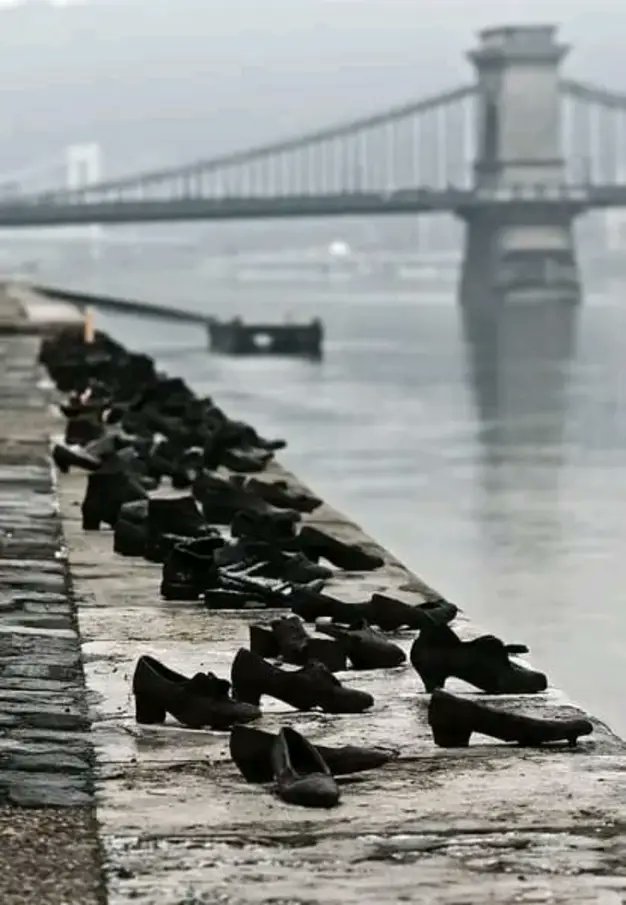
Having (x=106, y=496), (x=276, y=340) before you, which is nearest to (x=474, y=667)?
(x=106, y=496)

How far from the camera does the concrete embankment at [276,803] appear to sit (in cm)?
392

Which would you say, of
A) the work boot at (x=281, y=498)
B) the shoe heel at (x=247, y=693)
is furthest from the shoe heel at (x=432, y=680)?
the work boot at (x=281, y=498)

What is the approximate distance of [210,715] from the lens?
208 inches

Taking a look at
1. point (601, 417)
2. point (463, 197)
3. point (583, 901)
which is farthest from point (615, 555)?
point (463, 197)

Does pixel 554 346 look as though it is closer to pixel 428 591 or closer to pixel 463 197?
pixel 463 197

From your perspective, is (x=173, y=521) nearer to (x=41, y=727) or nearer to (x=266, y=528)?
(x=266, y=528)

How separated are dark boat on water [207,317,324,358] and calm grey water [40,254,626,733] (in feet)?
2.99

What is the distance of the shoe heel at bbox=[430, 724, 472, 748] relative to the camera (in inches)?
201

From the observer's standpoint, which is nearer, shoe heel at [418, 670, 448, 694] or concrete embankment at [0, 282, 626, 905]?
concrete embankment at [0, 282, 626, 905]

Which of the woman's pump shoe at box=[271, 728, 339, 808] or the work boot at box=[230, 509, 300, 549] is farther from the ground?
the woman's pump shoe at box=[271, 728, 339, 808]

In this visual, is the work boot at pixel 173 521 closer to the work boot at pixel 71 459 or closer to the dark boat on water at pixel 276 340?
the work boot at pixel 71 459

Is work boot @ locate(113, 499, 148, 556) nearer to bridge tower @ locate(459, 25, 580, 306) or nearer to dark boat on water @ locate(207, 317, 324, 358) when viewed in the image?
dark boat on water @ locate(207, 317, 324, 358)

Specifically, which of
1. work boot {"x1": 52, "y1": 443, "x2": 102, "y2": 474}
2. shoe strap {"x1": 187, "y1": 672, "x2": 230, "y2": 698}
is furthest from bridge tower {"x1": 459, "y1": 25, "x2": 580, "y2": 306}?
shoe strap {"x1": 187, "y1": 672, "x2": 230, "y2": 698}

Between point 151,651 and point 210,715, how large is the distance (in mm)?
1175
